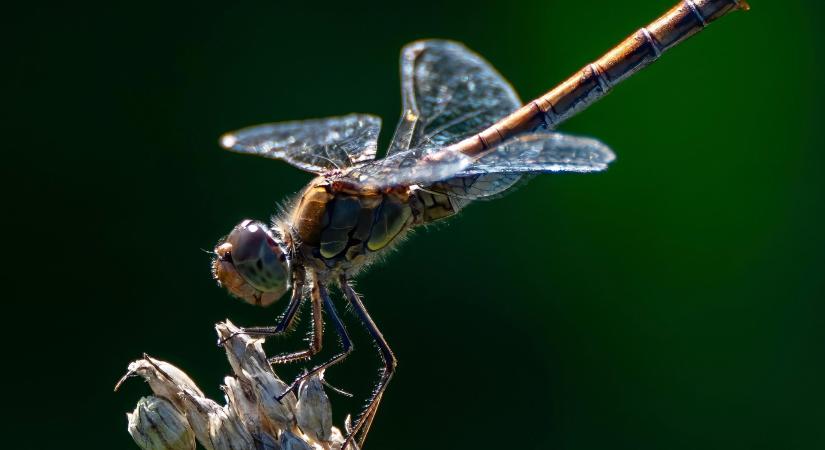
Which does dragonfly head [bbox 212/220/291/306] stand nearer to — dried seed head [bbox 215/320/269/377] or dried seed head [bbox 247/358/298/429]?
dried seed head [bbox 215/320/269/377]

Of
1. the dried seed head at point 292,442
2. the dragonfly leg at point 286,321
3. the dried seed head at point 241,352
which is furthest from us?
the dragonfly leg at point 286,321

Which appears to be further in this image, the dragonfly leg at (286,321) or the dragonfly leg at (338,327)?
the dragonfly leg at (338,327)

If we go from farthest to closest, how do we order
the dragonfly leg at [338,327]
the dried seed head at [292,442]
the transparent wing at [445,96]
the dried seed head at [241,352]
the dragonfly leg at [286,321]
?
1. the transparent wing at [445,96]
2. the dragonfly leg at [338,327]
3. the dragonfly leg at [286,321]
4. the dried seed head at [241,352]
5. the dried seed head at [292,442]

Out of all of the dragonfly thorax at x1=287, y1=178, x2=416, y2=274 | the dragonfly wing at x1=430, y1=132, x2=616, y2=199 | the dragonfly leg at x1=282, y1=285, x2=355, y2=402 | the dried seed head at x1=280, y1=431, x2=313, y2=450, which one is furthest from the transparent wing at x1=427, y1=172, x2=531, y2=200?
the dried seed head at x1=280, y1=431, x2=313, y2=450

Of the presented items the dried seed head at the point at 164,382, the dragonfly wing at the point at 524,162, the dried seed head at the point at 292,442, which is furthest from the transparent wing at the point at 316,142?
the dried seed head at the point at 292,442

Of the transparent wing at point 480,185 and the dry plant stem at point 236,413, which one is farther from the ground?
the transparent wing at point 480,185

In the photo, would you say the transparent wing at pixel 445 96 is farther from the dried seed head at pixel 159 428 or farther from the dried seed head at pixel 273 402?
the dried seed head at pixel 159 428
